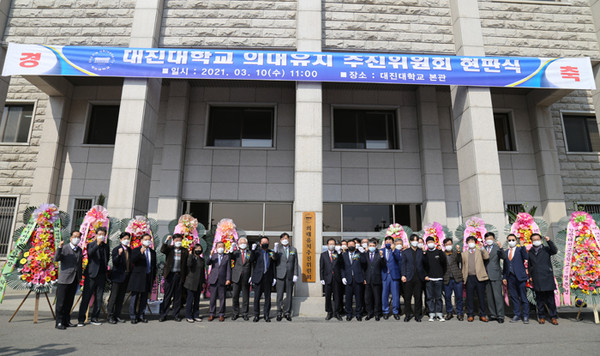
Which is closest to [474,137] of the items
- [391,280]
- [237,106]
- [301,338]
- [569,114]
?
[391,280]

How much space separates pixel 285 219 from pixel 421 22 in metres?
8.57

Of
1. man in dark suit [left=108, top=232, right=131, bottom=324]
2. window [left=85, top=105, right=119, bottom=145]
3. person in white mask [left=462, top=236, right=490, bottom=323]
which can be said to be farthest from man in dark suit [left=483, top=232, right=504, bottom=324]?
window [left=85, top=105, right=119, bottom=145]

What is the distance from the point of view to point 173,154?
45.4 feet

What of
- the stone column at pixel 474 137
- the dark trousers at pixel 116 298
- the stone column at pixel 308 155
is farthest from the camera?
the stone column at pixel 474 137

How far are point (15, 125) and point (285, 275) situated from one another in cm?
1332

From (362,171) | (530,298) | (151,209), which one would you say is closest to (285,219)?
(362,171)

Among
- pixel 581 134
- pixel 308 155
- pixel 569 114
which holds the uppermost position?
pixel 569 114

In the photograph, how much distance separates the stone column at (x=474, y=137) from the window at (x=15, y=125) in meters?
16.4

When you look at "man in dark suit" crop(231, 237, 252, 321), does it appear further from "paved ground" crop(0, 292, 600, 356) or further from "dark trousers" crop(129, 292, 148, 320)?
"dark trousers" crop(129, 292, 148, 320)

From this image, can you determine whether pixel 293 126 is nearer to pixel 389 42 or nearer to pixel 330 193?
pixel 330 193

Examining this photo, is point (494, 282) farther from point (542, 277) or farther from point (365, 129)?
point (365, 129)

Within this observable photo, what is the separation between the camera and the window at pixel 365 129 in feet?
48.1

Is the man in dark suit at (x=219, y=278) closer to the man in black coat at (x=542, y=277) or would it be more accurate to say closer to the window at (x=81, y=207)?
the man in black coat at (x=542, y=277)

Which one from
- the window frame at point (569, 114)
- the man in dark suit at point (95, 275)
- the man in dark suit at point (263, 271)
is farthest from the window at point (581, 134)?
the man in dark suit at point (95, 275)
